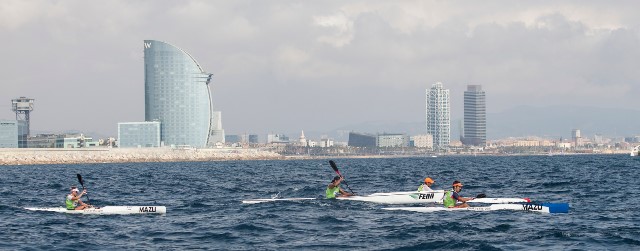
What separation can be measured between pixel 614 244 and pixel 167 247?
13.9 meters

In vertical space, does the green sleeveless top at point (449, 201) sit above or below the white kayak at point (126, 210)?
above

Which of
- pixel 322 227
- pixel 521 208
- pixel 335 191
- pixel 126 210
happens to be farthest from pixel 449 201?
pixel 126 210

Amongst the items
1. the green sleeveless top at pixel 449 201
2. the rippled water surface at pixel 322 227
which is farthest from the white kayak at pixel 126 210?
the green sleeveless top at pixel 449 201

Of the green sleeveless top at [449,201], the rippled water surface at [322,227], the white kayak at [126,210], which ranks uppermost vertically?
the green sleeveless top at [449,201]

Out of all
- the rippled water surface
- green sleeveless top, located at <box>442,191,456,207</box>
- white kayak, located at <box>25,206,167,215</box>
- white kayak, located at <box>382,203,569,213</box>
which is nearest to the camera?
the rippled water surface

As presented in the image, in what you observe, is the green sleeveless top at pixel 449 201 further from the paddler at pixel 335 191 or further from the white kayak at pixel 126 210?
the white kayak at pixel 126 210

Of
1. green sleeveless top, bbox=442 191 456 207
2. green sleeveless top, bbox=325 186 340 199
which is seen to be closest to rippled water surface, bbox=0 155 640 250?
green sleeveless top, bbox=325 186 340 199

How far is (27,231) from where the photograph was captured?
32.8 meters

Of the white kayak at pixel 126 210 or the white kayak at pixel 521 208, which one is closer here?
the white kayak at pixel 521 208

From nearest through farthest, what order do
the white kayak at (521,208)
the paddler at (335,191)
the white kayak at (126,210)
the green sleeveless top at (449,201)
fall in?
1. the white kayak at (521,208)
2. the green sleeveless top at (449,201)
3. the white kayak at (126,210)
4. the paddler at (335,191)

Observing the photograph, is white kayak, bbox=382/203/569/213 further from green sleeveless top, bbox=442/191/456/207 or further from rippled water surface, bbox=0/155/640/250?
rippled water surface, bbox=0/155/640/250

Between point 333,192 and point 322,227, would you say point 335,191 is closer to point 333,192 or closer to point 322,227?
point 333,192

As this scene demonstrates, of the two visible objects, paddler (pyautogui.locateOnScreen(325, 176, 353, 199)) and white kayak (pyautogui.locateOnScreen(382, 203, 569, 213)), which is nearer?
white kayak (pyautogui.locateOnScreen(382, 203, 569, 213))

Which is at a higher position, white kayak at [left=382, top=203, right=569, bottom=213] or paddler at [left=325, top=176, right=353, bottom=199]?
paddler at [left=325, top=176, right=353, bottom=199]
